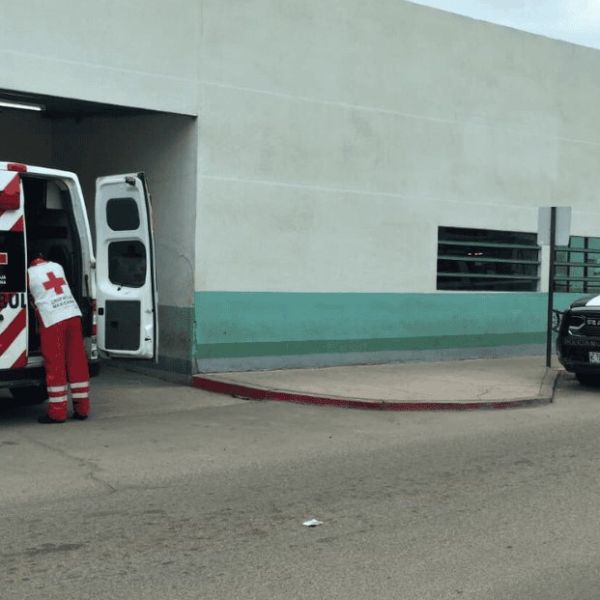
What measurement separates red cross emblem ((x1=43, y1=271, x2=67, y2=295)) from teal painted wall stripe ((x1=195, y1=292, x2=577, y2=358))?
322 centimetres

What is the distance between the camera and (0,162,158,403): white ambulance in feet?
30.4

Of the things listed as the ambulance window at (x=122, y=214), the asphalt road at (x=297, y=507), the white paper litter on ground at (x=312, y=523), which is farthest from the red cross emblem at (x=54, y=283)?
the white paper litter on ground at (x=312, y=523)

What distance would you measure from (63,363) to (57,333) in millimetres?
313

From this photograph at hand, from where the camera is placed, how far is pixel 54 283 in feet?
30.9

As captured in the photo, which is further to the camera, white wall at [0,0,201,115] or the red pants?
white wall at [0,0,201,115]

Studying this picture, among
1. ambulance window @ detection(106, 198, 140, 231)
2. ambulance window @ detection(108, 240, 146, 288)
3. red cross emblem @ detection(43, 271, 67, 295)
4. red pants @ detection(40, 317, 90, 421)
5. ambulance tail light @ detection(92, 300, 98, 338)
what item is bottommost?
red pants @ detection(40, 317, 90, 421)

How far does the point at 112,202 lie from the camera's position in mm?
10539

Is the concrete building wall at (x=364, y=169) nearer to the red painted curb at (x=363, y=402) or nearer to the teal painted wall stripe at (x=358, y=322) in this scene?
the teal painted wall stripe at (x=358, y=322)

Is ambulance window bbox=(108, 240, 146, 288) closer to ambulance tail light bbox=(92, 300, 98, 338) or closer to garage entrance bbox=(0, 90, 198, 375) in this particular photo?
ambulance tail light bbox=(92, 300, 98, 338)

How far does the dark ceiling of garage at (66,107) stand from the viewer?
1155 cm

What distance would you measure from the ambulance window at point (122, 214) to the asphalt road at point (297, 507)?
6.70 feet

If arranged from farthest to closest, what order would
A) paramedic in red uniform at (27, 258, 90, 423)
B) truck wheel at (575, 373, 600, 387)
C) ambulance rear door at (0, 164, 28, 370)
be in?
truck wheel at (575, 373, 600, 387)
paramedic in red uniform at (27, 258, 90, 423)
ambulance rear door at (0, 164, 28, 370)

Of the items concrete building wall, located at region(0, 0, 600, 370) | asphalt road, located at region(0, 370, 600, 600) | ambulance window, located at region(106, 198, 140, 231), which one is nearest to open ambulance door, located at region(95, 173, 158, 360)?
ambulance window, located at region(106, 198, 140, 231)

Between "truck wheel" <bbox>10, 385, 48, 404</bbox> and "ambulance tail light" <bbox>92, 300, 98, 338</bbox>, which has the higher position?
"ambulance tail light" <bbox>92, 300, 98, 338</bbox>
